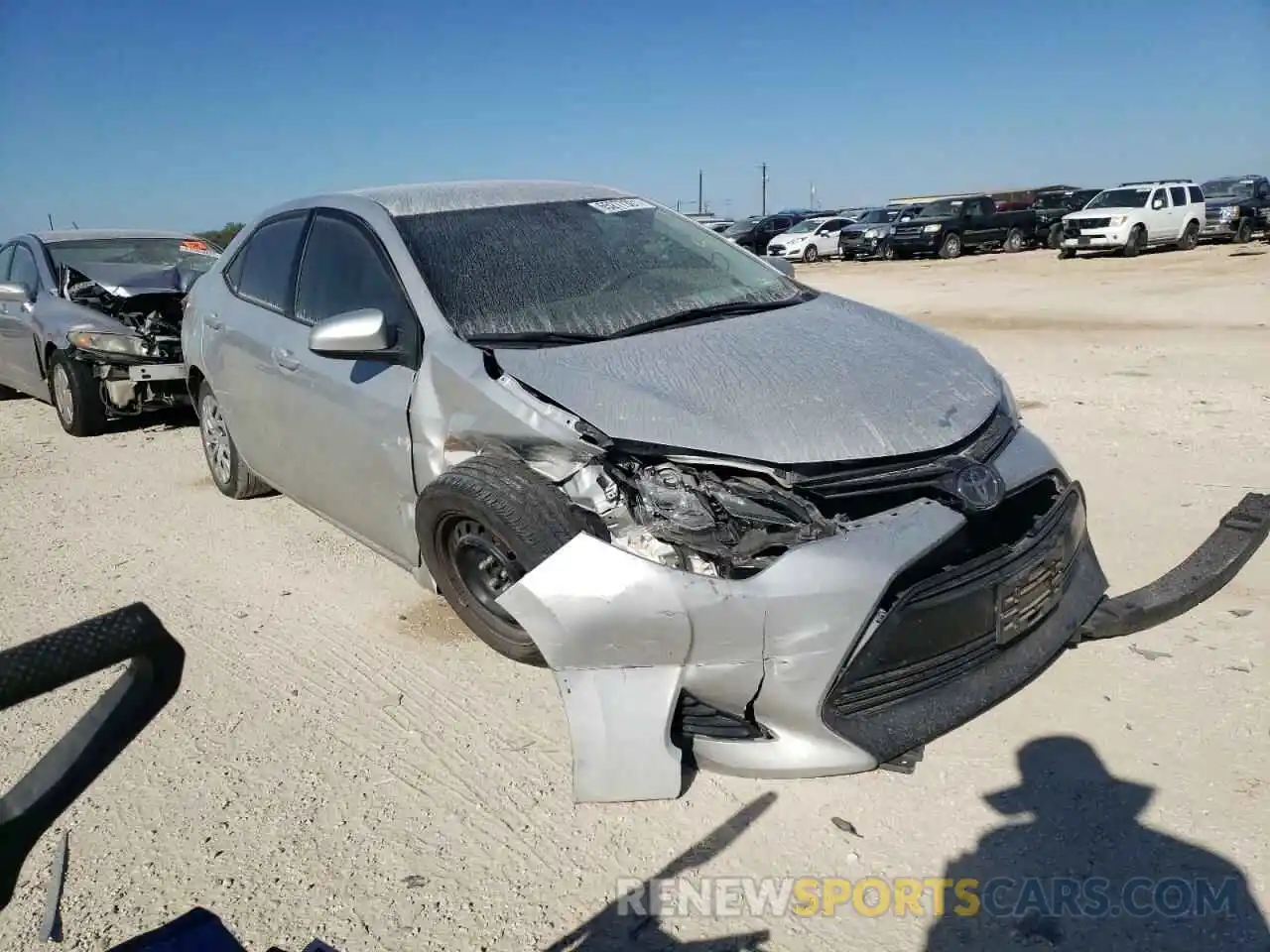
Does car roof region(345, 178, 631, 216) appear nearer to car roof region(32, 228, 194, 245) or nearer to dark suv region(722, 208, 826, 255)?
car roof region(32, 228, 194, 245)

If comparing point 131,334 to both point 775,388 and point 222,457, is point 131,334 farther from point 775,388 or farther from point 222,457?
point 775,388

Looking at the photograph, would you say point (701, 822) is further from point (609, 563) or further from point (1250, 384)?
point (1250, 384)

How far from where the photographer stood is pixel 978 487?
8.91 ft

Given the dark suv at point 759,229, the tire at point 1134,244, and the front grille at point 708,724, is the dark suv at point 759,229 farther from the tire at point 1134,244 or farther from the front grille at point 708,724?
the front grille at point 708,724

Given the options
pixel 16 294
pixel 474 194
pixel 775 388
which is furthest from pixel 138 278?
pixel 775 388

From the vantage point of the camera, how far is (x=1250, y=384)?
7.30 metres

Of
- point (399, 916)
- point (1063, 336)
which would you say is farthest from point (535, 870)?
point (1063, 336)

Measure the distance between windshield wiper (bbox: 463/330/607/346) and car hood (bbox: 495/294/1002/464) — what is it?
65 mm

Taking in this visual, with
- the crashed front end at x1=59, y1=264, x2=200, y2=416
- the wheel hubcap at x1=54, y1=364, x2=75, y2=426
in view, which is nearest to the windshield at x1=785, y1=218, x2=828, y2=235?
the crashed front end at x1=59, y1=264, x2=200, y2=416

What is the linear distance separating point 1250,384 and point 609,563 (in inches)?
266

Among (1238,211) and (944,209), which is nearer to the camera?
(1238,211)

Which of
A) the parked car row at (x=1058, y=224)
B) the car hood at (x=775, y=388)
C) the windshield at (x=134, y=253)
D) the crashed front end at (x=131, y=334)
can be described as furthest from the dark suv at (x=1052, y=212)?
the car hood at (x=775, y=388)

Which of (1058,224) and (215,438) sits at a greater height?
(215,438)

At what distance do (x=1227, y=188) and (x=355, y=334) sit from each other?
30989 millimetres
